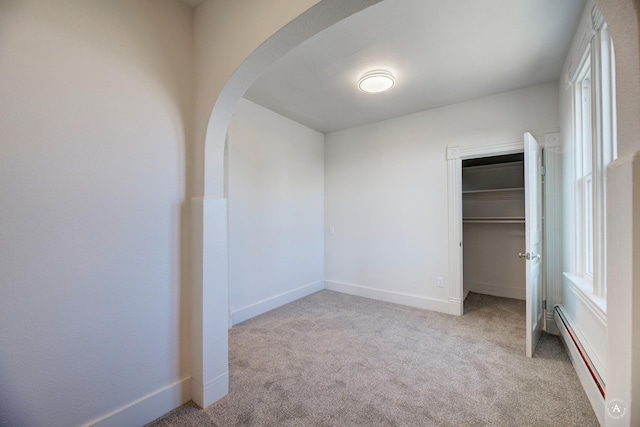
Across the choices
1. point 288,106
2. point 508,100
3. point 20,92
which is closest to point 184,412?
point 20,92

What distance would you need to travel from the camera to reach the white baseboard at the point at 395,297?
329cm

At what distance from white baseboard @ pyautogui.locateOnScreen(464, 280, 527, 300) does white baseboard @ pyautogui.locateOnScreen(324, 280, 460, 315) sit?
1278mm

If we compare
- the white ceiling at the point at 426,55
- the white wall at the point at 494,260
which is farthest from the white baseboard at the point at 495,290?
the white ceiling at the point at 426,55

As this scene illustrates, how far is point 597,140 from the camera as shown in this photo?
171 cm

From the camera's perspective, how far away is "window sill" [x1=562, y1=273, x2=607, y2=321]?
1585 millimetres

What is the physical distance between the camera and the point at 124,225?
1.50m

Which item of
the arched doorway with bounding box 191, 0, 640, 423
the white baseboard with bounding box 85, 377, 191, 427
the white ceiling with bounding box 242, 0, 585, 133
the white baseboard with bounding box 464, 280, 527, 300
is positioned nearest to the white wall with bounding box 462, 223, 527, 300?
the white baseboard with bounding box 464, 280, 527, 300

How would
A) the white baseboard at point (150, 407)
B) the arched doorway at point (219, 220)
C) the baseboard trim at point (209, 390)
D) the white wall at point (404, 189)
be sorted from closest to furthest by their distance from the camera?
the arched doorway at point (219, 220), the white baseboard at point (150, 407), the baseboard trim at point (209, 390), the white wall at point (404, 189)

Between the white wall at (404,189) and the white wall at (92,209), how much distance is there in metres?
2.73

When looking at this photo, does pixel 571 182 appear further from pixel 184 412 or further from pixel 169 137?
pixel 184 412

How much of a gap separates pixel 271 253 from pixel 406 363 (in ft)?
6.67

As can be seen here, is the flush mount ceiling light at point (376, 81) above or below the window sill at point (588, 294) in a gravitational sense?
above

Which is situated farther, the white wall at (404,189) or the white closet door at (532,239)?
the white wall at (404,189)

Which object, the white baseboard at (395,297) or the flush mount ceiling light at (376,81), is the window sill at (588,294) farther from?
the flush mount ceiling light at (376,81)
